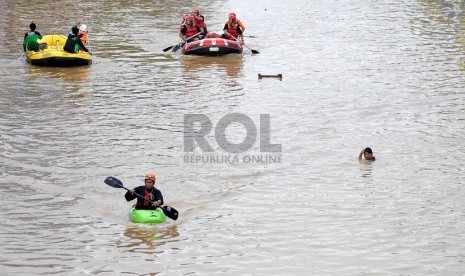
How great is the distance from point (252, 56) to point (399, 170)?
13.9 meters

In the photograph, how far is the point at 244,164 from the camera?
1911cm

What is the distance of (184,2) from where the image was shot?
49.0 meters

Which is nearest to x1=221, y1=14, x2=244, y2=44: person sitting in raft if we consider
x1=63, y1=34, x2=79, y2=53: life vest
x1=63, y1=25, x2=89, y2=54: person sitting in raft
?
x1=63, y1=25, x2=89, y2=54: person sitting in raft

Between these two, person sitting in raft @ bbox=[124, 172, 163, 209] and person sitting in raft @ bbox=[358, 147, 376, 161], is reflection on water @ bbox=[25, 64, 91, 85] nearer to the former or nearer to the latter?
person sitting in raft @ bbox=[358, 147, 376, 161]

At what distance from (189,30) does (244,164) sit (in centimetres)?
1331

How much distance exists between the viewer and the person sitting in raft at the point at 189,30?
3131 centimetres

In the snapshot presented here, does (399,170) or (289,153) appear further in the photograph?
(289,153)

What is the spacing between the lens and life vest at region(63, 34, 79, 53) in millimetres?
28031

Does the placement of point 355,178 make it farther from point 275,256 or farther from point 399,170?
point 275,256

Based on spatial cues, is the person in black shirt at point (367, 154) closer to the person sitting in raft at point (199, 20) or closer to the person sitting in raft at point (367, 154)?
the person sitting in raft at point (367, 154)

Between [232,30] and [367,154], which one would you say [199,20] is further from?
[367,154]

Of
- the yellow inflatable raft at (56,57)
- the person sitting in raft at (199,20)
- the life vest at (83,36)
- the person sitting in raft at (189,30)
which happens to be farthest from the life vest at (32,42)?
the person sitting in raft at (199,20)

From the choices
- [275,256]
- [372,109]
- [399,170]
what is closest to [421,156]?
[399,170]

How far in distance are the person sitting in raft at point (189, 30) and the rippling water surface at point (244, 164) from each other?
0.90 m
